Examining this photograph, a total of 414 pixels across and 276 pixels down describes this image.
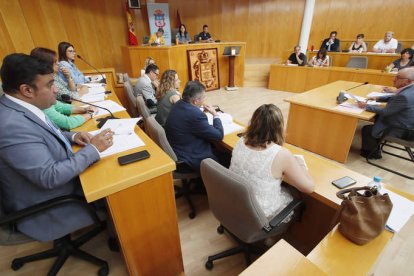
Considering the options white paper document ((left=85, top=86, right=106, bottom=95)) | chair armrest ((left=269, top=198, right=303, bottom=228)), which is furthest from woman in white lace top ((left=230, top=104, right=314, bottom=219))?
white paper document ((left=85, top=86, right=106, bottom=95))

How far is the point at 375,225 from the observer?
0.91 m

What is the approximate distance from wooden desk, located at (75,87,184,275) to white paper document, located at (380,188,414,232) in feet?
3.55

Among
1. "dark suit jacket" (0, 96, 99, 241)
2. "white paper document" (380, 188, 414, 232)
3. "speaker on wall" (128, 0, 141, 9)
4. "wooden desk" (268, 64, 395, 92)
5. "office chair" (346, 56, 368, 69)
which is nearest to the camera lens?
"dark suit jacket" (0, 96, 99, 241)

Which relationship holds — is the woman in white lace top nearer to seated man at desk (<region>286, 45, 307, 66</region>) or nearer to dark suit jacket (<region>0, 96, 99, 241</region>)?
A: dark suit jacket (<region>0, 96, 99, 241</region>)

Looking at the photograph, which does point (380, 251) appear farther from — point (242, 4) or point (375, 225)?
point (242, 4)

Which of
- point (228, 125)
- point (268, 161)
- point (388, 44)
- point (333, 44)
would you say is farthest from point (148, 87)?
point (388, 44)

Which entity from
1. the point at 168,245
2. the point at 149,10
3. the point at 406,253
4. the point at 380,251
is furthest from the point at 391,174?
the point at 149,10

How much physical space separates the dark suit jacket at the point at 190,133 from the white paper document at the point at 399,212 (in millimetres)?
1140

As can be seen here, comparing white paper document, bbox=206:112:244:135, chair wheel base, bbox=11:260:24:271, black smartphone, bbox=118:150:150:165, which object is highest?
black smartphone, bbox=118:150:150:165

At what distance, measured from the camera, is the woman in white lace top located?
1.18 m

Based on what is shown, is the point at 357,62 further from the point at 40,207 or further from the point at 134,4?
the point at 40,207

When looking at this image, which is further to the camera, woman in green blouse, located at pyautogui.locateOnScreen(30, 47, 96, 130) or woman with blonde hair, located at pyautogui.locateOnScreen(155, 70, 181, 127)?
woman with blonde hair, located at pyautogui.locateOnScreen(155, 70, 181, 127)

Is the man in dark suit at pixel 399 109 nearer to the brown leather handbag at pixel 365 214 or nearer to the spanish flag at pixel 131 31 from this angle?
the brown leather handbag at pixel 365 214

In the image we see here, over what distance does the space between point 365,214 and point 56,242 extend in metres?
1.90
